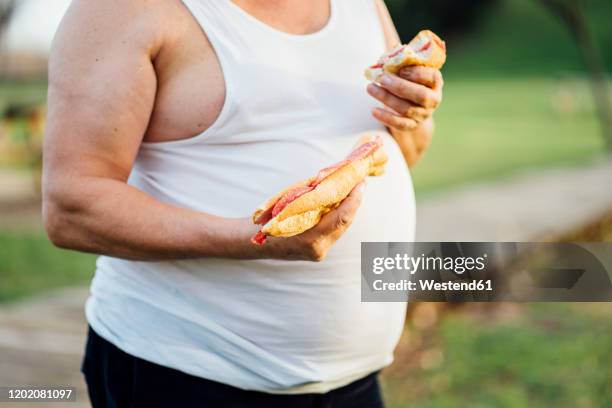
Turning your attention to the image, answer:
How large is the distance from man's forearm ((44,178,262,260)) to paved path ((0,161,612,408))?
5.07 ft

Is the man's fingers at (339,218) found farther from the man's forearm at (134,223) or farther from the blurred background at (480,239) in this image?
the blurred background at (480,239)

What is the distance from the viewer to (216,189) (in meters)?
1.32

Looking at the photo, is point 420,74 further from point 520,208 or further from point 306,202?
point 520,208

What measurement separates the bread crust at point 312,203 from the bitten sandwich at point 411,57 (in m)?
0.22

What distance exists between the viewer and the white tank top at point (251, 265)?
131cm

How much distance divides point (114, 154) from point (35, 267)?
424 centimetres

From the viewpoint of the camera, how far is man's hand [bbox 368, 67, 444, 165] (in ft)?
4.54

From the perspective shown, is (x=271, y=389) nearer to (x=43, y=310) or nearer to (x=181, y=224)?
(x=181, y=224)

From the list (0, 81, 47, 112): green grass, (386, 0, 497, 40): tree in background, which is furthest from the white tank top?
(386, 0, 497, 40): tree in background

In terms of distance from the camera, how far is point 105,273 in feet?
4.76

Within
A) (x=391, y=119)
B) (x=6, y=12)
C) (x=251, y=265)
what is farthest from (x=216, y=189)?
(x=6, y=12)

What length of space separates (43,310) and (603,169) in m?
6.18

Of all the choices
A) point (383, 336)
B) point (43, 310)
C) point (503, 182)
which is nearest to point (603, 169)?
point (503, 182)

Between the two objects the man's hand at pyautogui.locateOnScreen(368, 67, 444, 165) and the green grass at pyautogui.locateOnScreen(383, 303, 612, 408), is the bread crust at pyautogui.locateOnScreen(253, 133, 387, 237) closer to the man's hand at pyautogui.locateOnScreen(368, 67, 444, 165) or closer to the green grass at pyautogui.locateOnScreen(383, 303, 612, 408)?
the man's hand at pyautogui.locateOnScreen(368, 67, 444, 165)
